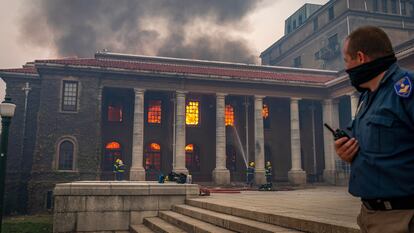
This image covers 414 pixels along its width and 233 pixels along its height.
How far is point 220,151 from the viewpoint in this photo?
2928 cm

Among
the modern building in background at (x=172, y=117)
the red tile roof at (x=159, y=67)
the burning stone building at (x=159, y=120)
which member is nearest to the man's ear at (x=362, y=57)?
the burning stone building at (x=159, y=120)

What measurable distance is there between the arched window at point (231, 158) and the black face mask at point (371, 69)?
31.3 metres

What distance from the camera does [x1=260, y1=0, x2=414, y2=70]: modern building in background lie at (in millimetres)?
39094

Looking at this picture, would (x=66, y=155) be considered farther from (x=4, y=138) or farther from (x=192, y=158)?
(x=4, y=138)

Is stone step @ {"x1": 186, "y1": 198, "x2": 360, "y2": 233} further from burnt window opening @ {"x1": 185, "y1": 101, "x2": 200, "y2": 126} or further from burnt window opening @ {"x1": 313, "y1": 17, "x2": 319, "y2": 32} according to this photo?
burnt window opening @ {"x1": 313, "y1": 17, "x2": 319, "y2": 32}

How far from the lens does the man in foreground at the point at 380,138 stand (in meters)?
2.19

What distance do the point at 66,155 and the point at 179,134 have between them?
854cm

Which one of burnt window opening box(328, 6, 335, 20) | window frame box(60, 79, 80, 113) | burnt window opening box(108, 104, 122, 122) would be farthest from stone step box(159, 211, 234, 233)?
burnt window opening box(328, 6, 335, 20)

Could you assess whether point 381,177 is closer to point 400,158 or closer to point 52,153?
point 400,158

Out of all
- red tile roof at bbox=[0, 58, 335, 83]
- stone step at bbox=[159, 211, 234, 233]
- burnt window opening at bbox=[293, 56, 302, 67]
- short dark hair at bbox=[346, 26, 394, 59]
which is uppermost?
burnt window opening at bbox=[293, 56, 302, 67]

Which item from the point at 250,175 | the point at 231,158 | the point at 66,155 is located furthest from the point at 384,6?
the point at 66,155

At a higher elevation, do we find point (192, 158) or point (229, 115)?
point (229, 115)

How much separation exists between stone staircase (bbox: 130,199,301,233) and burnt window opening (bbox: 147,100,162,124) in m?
21.0

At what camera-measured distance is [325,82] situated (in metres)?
32.0
